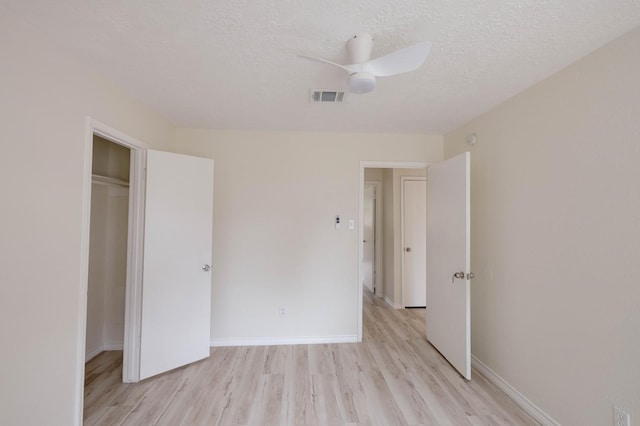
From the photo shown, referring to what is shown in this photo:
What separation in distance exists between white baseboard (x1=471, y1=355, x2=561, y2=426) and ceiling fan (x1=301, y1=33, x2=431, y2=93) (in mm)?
2448

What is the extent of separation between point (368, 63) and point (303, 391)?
2.41 m

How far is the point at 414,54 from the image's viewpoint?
1.26m

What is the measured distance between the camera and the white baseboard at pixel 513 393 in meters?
1.78

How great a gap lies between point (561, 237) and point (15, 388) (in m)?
3.21

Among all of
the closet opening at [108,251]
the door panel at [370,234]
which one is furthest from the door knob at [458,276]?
the closet opening at [108,251]

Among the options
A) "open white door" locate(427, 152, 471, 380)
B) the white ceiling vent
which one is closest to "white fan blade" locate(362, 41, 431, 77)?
the white ceiling vent

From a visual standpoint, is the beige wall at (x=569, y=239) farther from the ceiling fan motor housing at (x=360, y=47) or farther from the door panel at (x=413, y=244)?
the door panel at (x=413, y=244)

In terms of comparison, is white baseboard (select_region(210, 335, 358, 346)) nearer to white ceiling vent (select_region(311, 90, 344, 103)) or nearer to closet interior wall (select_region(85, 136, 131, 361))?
closet interior wall (select_region(85, 136, 131, 361))

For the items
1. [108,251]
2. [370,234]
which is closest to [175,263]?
[108,251]

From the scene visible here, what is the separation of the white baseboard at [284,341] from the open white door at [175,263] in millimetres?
294

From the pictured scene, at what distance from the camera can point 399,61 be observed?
132 centimetres

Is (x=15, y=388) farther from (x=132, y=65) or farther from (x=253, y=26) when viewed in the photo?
(x=253, y=26)

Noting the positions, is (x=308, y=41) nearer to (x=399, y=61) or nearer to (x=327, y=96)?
(x=399, y=61)

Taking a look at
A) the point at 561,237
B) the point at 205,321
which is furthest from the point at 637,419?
the point at 205,321
